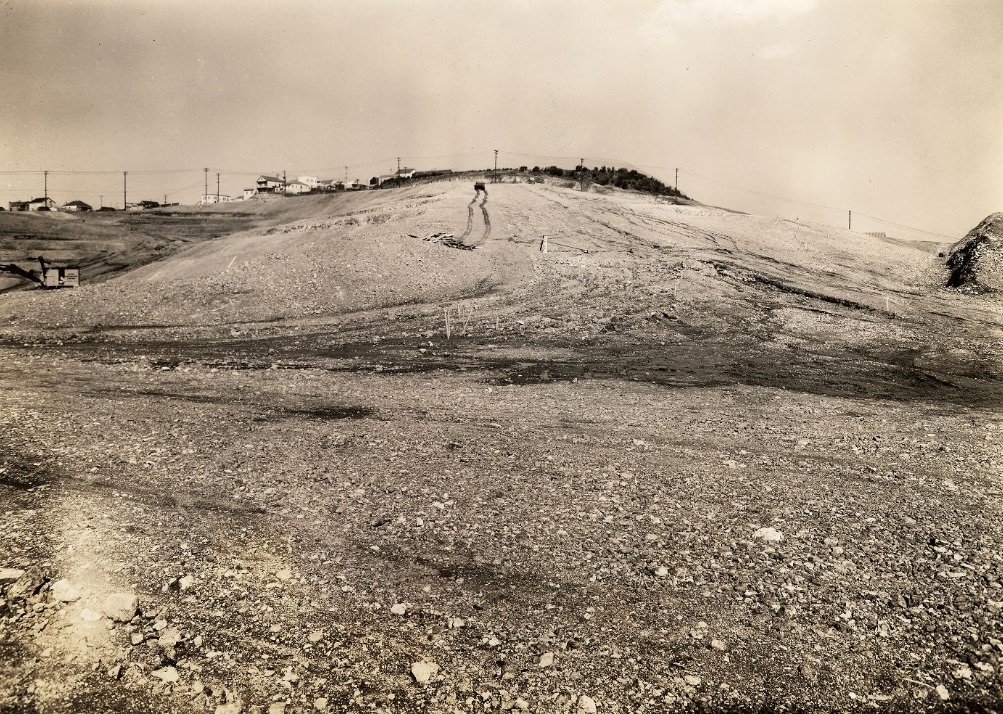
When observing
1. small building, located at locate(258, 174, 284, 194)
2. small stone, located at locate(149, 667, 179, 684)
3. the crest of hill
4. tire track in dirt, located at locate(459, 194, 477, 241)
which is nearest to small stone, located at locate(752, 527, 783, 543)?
small stone, located at locate(149, 667, 179, 684)

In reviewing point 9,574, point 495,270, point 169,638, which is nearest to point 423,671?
point 169,638

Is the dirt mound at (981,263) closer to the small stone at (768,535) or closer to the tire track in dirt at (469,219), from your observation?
the tire track in dirt at (469,219)

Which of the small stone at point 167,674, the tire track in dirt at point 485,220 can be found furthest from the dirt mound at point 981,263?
the small stone at point 167,674

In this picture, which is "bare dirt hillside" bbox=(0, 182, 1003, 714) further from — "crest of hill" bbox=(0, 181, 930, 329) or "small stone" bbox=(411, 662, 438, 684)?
"crest of hill" bbox=(0, 181, 930, 329)

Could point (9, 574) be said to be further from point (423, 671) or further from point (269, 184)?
point (269, 184)

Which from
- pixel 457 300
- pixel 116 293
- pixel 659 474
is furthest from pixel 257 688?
pixel 116 293

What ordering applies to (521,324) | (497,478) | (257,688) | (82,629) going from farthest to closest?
(521,324) → (497,478) → (82,629) → (257,688)

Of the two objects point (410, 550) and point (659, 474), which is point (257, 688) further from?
point (659, 474)
